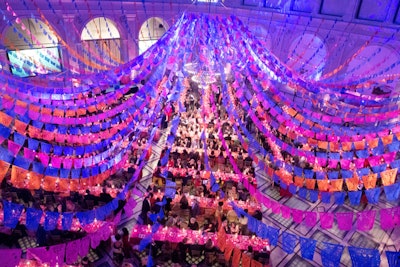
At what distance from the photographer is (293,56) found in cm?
2155

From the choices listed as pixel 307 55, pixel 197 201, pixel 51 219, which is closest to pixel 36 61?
pixel 51 219

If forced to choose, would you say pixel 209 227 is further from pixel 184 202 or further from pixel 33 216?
pixel 33 216

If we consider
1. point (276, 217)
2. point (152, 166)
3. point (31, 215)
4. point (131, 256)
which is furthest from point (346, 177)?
point (31, 215)

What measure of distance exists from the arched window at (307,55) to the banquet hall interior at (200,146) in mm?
99

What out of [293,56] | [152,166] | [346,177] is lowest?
[152,166]

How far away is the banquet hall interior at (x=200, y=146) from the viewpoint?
27.1 feet

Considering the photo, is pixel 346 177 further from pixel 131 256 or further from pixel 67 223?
pixel 67 223

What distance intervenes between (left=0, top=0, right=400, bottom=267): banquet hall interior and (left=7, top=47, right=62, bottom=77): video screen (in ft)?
0.39

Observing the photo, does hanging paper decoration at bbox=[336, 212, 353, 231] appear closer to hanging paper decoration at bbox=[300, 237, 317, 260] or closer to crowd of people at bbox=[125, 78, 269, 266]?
hanging paper decoration at bbox=[300, 237, 317, 260]

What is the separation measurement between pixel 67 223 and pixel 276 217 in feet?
22.9

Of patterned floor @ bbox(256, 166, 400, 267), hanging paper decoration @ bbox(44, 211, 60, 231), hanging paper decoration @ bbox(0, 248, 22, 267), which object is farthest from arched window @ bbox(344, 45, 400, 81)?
hanging paper decoration @ bbox(0, 248, 22, 267)

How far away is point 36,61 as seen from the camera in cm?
1819

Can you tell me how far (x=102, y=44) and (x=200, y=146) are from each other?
1110cm

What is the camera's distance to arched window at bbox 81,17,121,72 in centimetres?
1898
